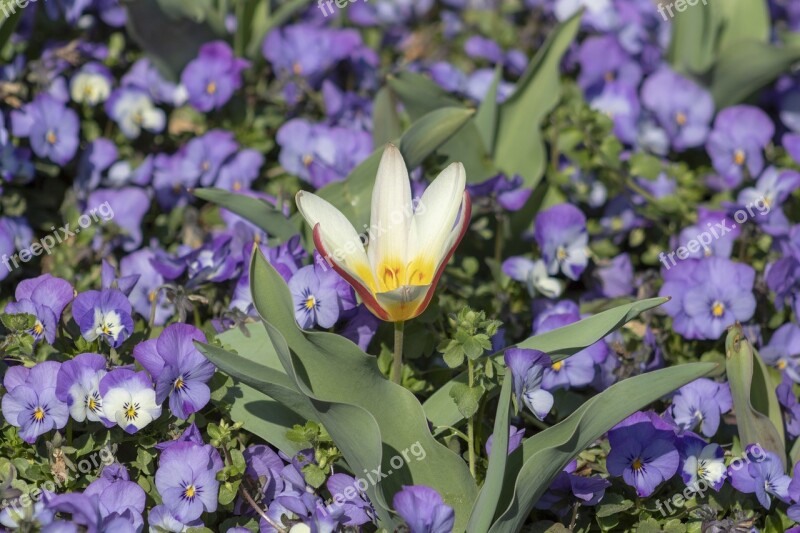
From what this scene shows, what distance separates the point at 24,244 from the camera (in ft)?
6.94

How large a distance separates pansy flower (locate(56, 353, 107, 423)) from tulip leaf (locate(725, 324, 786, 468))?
101 cm

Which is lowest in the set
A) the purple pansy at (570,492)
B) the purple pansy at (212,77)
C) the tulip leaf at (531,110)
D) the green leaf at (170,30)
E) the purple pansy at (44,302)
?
the purple pansy at (570,492)

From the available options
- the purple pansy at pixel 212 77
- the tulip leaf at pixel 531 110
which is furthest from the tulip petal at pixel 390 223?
the purple pansy at pixel 212 77

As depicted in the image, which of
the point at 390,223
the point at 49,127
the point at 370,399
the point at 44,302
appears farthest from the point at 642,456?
the point at 49,127

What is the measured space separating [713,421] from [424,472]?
558mm

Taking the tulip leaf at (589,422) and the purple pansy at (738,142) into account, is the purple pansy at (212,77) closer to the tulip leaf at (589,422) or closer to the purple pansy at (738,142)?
the purple pansy at (738,142)

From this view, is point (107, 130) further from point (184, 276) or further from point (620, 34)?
point (620, 34)

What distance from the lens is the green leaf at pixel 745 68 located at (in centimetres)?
240

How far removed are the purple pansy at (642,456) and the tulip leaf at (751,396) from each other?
0.51ft

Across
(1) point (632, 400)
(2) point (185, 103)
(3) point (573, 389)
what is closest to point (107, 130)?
(2) point (185, 103)

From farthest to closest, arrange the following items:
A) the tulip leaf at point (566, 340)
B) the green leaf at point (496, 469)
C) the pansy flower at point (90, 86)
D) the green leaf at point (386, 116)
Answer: the pansy flower at point (90, 86)
the green leaf at point (386, 116)
the tulip leaf at point (566, 340)
the green leaf at point (496, 469)

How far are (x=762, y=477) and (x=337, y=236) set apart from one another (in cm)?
79

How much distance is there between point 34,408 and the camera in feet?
5.03

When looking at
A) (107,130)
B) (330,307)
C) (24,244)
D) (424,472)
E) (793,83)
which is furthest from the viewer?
(793,83)
